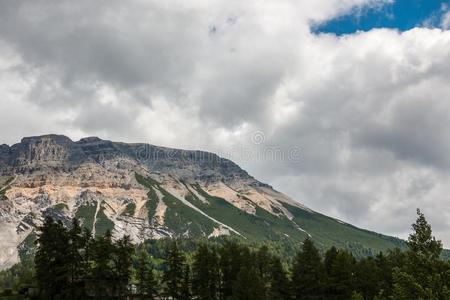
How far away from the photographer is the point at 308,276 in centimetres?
9962

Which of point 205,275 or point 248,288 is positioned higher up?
point 205,275

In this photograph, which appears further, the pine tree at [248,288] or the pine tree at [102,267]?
the pine tree at [248,288]

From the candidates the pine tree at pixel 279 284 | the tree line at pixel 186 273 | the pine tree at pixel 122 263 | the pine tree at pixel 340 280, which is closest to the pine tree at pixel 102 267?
the tree line at pixel 186 273

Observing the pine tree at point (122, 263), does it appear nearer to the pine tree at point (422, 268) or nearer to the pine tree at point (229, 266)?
the pine tree at point (229, 266)

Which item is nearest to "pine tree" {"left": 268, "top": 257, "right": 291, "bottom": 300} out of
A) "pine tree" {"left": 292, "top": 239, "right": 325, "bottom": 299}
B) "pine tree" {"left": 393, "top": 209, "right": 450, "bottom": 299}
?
"pine tree" {"left": 292, "top": 239, "right": 325, "bottom": 299}

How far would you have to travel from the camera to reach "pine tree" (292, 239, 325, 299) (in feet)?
326

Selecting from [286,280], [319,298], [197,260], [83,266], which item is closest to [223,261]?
[197,260]

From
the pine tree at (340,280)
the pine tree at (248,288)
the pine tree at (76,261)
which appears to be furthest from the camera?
the pine tree at (340,280)

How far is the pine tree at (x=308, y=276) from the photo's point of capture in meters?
99.3

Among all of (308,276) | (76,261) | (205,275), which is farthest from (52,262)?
(308,276)

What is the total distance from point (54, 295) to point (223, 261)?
34634 millimetres

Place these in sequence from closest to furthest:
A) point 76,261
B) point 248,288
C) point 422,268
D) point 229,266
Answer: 1. point 422,268
2. point 76,261
3. point 248,288
4. point 229,266

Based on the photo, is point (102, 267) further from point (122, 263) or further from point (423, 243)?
point (423, 243)

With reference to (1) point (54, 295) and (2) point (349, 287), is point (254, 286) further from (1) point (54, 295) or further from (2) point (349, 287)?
(1) point (54, 295)
